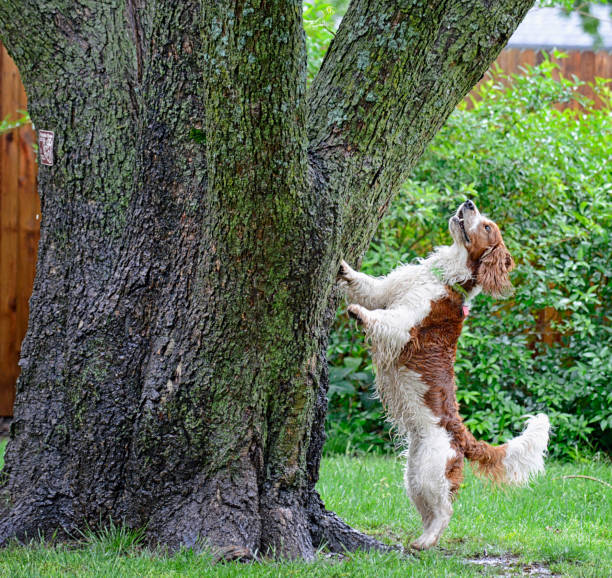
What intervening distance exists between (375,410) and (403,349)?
3.35 m

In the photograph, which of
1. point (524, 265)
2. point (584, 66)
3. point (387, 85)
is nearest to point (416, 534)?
point (387, 85)

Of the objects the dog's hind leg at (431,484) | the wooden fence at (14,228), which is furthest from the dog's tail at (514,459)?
the wooden fence at (14,228)

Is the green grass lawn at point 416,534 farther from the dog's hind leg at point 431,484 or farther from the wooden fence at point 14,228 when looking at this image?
the wooden fence at point 14,228

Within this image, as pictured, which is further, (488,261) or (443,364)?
(488,261)

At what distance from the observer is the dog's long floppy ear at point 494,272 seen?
4.07m

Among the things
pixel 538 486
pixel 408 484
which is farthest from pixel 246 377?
pixel 538 486

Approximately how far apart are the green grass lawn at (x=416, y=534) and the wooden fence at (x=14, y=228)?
3595 millimetres

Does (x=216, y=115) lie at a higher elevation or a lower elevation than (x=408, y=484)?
higher

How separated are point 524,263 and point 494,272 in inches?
124

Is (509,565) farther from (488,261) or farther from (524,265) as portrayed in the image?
(524,265)

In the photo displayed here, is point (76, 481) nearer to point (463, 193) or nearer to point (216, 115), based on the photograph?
point (216, 115)

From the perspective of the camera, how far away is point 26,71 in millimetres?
4000

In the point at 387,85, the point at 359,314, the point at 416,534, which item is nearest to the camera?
the point at 387,85

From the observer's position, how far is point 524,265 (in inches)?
277
